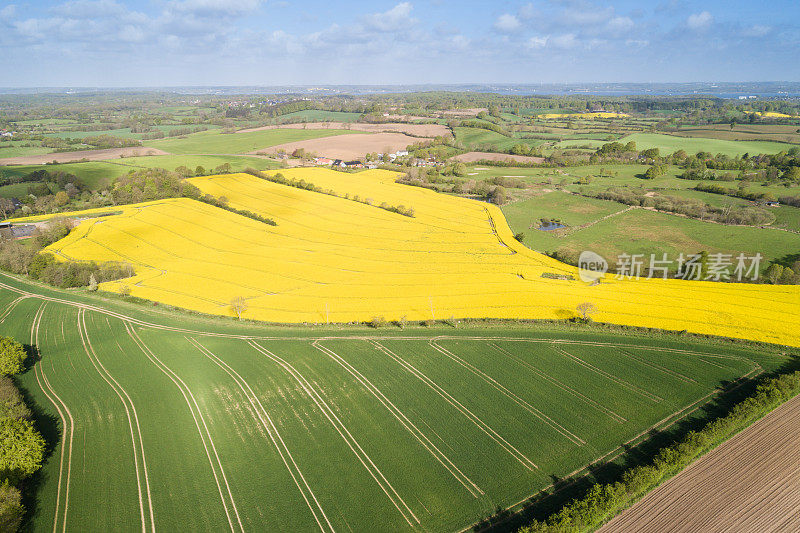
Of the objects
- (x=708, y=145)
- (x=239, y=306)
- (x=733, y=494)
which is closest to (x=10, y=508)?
(x=239, y=306)

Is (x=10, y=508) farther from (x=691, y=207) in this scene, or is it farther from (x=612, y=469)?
(x=691, y=207)

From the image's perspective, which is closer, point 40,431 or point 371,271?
point 40,431

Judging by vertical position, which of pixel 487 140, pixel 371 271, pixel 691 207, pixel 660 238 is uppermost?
pixel 487 140

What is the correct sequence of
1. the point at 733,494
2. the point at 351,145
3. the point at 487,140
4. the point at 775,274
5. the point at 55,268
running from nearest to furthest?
the point at 733,494 < the point at 775,274 < the point at 55,268 < the point at 351,145 < the point at 487,140

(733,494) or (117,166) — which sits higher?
(117,166)

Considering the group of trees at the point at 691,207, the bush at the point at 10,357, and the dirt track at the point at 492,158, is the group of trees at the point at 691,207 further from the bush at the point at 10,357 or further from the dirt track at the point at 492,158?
the bush at the point at 10,357

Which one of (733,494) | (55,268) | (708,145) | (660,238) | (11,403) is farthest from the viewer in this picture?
(708,145)

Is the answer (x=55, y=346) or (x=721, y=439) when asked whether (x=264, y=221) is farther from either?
(x=721, y=439)
